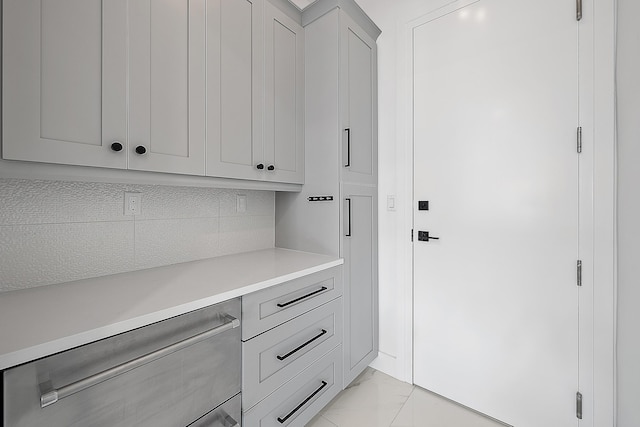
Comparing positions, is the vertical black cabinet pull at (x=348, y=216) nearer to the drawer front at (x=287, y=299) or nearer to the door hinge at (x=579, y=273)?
the drawer front at (x=287, y=299)

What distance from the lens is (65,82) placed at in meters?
0.89

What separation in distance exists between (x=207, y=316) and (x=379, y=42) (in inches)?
81.7

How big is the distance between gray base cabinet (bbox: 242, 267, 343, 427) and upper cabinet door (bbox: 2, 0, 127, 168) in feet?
2.63

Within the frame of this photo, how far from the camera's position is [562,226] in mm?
1343

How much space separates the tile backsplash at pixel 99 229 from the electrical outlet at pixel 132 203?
2 cm

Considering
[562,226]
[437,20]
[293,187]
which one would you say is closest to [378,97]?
[437,20]

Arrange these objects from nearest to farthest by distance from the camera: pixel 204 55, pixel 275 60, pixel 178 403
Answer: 1. pixel 178 403
2. pixel 204 55
3. pixel 275 60

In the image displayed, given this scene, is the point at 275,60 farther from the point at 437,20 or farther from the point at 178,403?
the point at 178,403

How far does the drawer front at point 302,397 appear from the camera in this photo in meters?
1.16

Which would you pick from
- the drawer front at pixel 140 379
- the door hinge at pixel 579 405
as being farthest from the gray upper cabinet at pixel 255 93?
the door hinge at pixel 579 405

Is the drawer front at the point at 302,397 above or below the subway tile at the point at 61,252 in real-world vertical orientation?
below

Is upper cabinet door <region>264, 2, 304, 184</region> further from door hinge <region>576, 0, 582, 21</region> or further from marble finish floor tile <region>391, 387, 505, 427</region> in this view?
marble finish floor tile <region>391, 387, 505, 427</region>

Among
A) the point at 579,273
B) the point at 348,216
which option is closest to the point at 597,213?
the point at 579,273

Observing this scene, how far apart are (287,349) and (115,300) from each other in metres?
0.73
